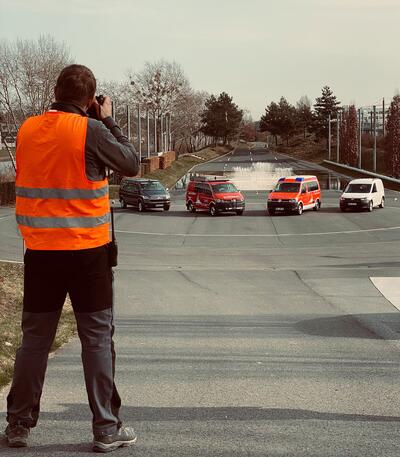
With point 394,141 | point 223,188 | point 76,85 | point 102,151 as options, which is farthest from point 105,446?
point 394,141

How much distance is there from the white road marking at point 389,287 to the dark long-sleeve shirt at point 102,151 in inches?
375

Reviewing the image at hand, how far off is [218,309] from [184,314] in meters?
0.91

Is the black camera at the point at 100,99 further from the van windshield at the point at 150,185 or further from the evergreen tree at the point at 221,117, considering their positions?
the evergreen tree at the point at 221,117

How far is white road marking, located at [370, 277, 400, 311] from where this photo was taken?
14983 millimetres

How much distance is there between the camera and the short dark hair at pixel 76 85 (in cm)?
462

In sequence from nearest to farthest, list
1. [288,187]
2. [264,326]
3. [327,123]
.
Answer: [264,326] → [288,187] → [327,123]

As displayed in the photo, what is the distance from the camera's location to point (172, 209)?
1935 inches

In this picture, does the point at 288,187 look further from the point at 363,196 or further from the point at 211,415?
the point at 211,415

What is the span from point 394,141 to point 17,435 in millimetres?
85647

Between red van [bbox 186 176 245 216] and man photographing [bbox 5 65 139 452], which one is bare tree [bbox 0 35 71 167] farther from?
man photographing [bbox 5 65 139 452]

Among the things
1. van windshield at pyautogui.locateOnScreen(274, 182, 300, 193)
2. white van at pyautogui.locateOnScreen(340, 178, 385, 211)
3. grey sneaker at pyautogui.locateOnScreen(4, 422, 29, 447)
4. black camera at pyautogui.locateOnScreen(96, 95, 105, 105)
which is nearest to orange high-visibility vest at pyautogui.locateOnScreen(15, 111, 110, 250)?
black camera at pyautogui.locateOnScreen(96, 95, 105, 105)

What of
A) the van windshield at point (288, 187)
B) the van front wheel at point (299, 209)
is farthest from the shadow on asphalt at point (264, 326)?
the van windshield at point (288, 187)

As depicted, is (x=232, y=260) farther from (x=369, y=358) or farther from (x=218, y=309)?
(x=369, y=358)

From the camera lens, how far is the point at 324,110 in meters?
172
